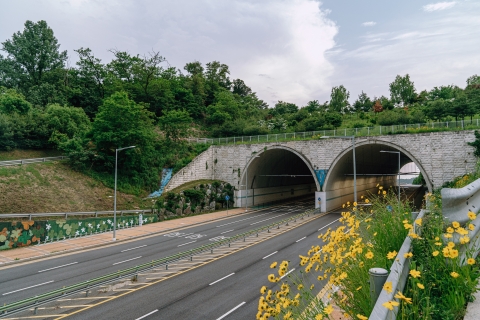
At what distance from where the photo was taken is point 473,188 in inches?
175

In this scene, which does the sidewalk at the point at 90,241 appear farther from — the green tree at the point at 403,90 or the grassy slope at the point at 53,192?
the green tree at the point at 403,90

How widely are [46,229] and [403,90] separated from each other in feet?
→ 255

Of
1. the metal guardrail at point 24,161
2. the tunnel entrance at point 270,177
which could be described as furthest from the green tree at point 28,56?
the tunnel entrance at point 270,177

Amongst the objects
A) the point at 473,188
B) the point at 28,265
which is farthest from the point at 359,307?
the point at 28,265

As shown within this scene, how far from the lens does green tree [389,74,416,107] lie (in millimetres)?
73688

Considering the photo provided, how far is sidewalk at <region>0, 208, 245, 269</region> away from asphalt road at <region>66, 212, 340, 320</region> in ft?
39.8

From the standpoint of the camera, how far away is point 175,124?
154 feet

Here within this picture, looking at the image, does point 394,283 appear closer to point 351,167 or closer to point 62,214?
point 62,214

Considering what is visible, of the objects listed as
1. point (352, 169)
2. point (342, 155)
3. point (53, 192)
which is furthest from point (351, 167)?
point (53, 192)

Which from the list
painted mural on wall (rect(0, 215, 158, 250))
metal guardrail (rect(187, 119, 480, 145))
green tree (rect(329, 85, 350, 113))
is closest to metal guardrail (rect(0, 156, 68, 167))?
painted mural on wall (rect(0, 215, 158, 250))

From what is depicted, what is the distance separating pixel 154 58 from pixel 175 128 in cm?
2303

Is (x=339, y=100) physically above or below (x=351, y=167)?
above

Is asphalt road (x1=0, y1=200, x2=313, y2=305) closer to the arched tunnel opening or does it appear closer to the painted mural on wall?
the painted mural on wall

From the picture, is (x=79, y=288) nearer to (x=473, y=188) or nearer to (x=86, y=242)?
(x=86, y=242)
